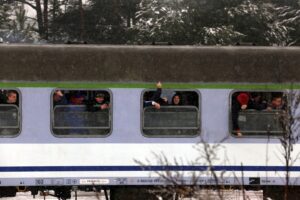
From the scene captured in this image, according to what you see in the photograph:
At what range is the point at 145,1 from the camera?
40.1 metres

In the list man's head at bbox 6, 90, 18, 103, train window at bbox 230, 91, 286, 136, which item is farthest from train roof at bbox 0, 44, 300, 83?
train window at bbox 230, 91, 286, 136

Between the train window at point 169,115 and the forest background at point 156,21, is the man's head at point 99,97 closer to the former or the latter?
the train window at point 169,115

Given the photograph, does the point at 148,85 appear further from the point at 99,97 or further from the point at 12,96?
the point at 12,96

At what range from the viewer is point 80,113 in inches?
509

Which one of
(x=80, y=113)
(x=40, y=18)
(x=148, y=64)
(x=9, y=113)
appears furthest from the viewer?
(x=40, y=18)

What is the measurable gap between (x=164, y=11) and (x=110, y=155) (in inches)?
1014

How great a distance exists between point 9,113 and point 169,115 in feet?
8.53

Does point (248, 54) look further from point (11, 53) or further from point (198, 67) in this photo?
point (11, 53)

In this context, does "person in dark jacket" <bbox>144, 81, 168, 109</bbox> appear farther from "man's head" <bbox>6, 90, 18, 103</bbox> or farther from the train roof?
"man's head" <bbox>6, 90, 18, 103</bbox>

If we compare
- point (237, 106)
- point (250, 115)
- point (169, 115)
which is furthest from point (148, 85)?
point (250, 115)

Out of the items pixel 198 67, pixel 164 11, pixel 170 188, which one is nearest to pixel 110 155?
pixel 198 67

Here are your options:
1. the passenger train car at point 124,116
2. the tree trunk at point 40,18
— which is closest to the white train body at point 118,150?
the passenger train car at point 124,116

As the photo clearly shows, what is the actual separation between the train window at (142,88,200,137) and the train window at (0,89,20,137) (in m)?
2.06

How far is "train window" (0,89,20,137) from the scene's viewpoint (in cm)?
1279
